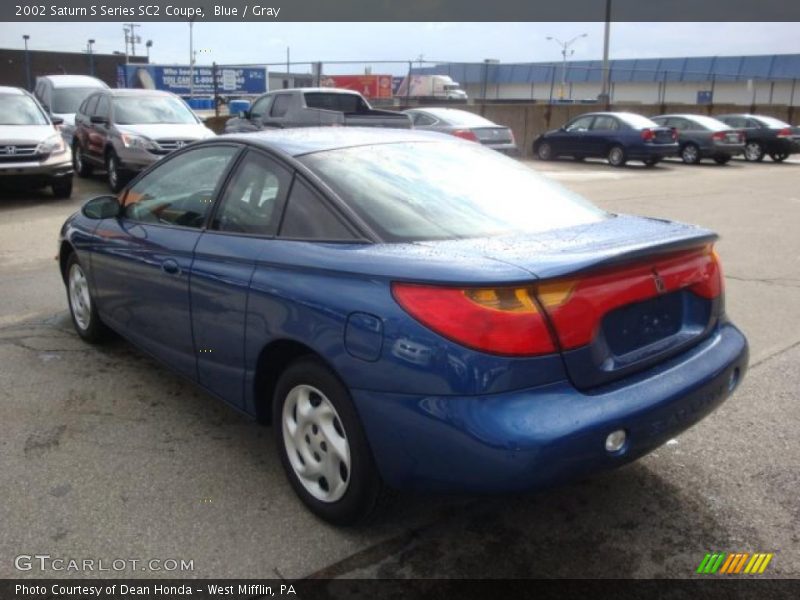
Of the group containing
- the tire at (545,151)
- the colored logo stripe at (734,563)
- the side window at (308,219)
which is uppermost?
the side window at (308,219)

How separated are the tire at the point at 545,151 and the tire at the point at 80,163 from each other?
14.4m

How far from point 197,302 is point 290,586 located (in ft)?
4.67

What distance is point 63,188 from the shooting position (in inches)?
471

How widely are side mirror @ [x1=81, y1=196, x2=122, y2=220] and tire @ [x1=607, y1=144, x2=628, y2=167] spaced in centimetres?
1920

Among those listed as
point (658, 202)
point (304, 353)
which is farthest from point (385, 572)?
point (658, 202)

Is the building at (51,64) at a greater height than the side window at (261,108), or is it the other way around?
the building at (51,64)

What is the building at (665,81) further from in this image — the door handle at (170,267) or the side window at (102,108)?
the door handle at (170,267)

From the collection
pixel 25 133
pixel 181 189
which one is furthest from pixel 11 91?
pixel 181 189

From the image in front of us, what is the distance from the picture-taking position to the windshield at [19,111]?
11.9 meters

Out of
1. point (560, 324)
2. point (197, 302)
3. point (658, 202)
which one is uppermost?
point (560, 324)

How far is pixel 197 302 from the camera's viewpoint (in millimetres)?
3459

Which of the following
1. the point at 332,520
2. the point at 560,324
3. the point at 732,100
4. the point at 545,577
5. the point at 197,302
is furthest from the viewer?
the point at 732,100

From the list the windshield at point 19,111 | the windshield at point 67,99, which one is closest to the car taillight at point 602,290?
the windshield at point 19,111

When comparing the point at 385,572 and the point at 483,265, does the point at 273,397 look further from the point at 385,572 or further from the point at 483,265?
the point at 483,265
